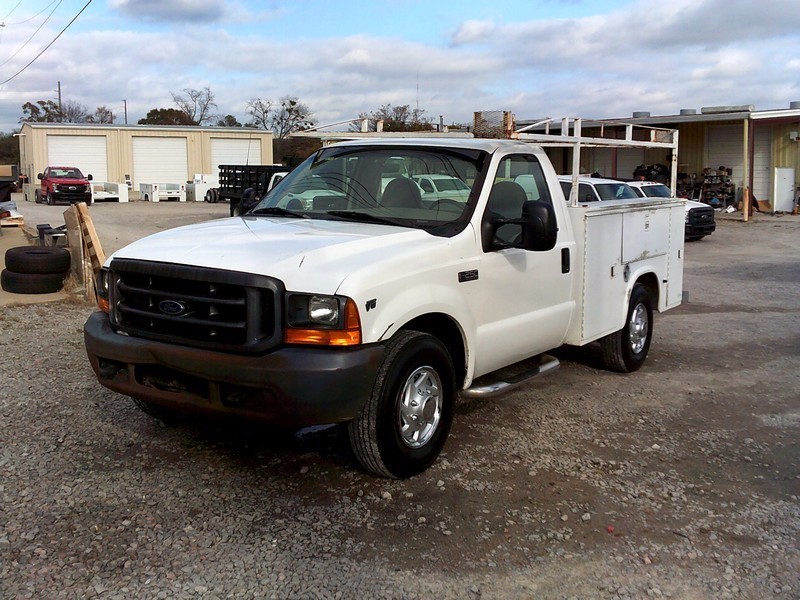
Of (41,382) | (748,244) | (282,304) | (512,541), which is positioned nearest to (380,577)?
(512,541)

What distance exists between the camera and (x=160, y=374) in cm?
441

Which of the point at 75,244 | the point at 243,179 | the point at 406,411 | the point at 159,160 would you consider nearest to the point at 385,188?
the point at 406,411

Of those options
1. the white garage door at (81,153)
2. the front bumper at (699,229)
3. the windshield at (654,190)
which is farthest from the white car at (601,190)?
the white garage door at (81,153)

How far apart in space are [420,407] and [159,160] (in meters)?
49.8

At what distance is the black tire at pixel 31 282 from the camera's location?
10.5 meters

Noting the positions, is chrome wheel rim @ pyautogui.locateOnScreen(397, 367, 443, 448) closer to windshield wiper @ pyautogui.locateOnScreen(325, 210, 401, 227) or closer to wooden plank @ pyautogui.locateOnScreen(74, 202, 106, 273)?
windshield wiper @ pyautogui.locateOnScreen(325, 210, 401, 227)

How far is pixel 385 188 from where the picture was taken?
543cm

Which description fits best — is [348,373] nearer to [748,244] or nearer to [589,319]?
[589,319]

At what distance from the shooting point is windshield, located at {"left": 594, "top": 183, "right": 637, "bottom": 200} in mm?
16062

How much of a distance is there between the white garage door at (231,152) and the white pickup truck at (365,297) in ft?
158

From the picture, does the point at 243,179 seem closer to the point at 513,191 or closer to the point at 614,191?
the point at 614,191

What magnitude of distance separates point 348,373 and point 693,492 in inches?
84.5

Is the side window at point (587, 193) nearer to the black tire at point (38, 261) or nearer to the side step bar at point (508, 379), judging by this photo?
the side step bar at point (508, 379)

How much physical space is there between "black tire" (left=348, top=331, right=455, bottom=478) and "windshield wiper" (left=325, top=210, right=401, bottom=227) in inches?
33.9
